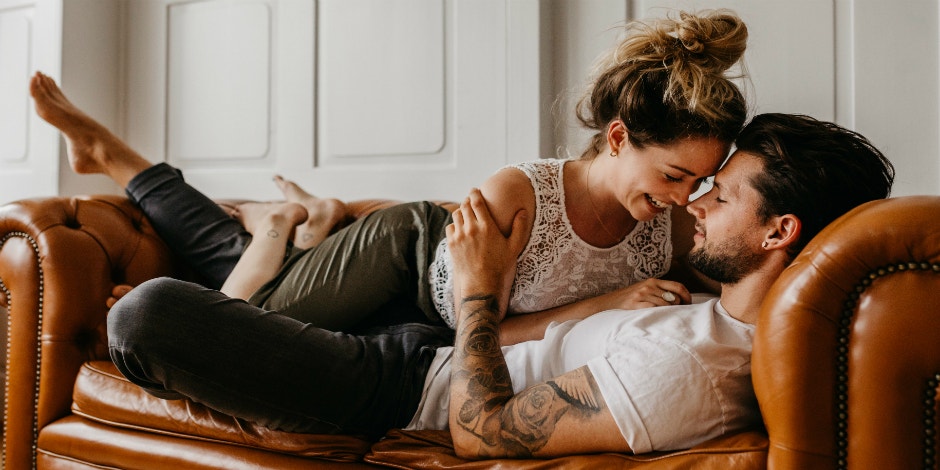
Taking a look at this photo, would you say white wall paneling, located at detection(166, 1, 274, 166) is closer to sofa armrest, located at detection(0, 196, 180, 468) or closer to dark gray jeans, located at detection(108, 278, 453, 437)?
sofa armrest, located at detection(0, 196, 180, 468)

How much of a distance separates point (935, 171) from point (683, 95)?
0.92 metres

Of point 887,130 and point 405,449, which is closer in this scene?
point 405,449

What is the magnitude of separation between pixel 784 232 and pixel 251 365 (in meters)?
0.89

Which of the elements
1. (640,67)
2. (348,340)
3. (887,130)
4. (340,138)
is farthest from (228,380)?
(887,130)

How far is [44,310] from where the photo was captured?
5.16 ft

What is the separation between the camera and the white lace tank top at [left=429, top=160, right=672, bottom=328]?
1.46 meters

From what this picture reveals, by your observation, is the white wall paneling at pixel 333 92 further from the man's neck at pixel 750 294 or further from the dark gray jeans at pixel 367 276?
the man's neck at pixel 750 294

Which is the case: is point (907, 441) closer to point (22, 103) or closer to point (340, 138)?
point (340, 138)

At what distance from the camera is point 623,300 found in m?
1.37

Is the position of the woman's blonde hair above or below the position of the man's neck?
above

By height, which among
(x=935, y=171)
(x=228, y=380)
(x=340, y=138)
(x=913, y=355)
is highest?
(x=340, y=138)

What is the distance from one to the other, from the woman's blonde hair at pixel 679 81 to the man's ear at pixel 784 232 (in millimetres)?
234

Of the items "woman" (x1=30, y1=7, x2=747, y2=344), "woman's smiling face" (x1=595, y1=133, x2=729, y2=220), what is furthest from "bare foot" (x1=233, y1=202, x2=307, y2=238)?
"woman's smiling face" (x1=595, y1=133, x2=729, y2=220)

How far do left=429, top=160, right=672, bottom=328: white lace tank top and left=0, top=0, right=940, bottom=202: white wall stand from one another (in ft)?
1.56
